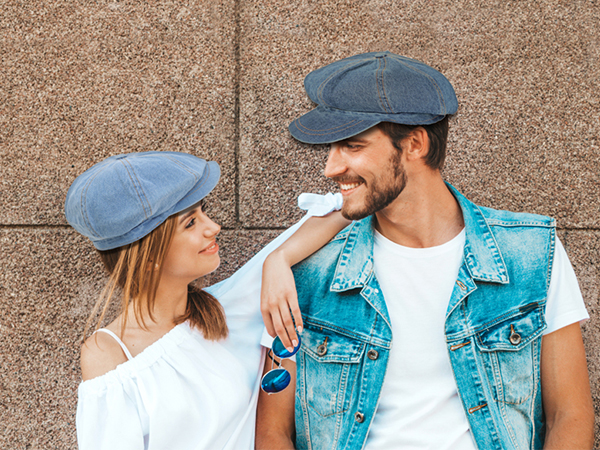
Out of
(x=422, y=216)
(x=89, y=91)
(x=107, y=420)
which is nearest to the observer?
(x=107, y=420)

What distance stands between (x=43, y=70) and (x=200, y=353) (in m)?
1.72

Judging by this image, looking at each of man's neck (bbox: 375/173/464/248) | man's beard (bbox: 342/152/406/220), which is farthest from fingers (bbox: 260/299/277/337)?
man's neck (bbox: 375/173/464/248)

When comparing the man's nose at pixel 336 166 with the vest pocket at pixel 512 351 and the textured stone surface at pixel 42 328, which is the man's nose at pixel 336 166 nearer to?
the vest pocket at pixel 512 351

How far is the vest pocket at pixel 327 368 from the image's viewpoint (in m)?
1.90

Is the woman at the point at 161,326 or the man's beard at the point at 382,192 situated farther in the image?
the man's beard at the point at 382,192

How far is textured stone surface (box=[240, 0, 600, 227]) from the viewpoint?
94.9 inches

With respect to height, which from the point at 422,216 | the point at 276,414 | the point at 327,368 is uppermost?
the point at 422,216

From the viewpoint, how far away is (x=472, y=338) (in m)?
1.81

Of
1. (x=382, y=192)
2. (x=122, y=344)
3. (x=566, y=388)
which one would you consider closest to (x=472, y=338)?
(x=566, y=388)

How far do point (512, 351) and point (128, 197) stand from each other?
1620mm

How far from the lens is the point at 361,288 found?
191 centimetres

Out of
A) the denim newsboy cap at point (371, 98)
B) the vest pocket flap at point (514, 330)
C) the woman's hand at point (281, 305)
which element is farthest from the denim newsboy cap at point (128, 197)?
the vest pocket flap at point (514, 330)

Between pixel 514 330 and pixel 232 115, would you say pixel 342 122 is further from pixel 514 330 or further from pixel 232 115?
pixel 514 330

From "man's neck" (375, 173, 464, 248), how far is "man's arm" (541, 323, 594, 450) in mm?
603
